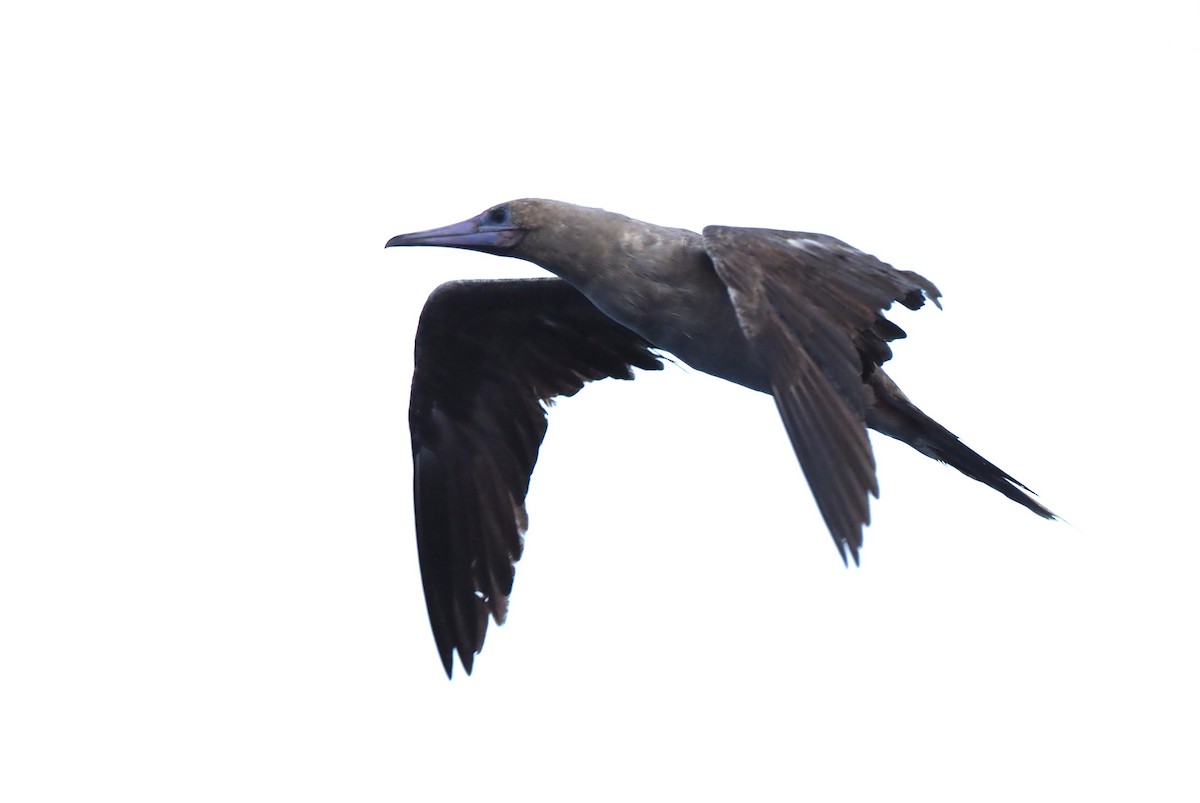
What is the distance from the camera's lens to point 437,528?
1076 cm

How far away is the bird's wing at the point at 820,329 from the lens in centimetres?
774

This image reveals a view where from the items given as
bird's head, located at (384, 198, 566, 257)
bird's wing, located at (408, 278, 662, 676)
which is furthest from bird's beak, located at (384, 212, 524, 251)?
bird's wing, located at (408, 278, 662, 676)

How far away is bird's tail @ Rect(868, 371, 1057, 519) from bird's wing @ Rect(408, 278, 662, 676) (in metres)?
1.54

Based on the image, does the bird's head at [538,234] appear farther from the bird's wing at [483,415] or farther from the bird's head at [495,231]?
the bird's wing at [483,415]

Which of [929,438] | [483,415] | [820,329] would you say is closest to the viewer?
[820,329]

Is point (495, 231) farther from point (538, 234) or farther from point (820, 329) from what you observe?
point (820, 329)

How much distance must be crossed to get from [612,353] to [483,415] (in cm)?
80

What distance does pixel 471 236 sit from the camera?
31.1 feet

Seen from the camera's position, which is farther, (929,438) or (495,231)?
(929,438)

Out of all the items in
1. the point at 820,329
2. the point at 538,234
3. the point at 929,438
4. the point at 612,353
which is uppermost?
the point at 538,234

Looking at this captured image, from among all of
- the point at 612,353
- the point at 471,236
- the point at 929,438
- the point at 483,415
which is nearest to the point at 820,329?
the point at 929,438

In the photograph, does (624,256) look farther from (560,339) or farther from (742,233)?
(560,339)

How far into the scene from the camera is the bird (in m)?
8.14

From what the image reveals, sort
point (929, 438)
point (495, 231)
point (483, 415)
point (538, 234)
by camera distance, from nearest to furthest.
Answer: point (538, 234) < point (495, 231) < point (929, 438) < point (483, 415)
